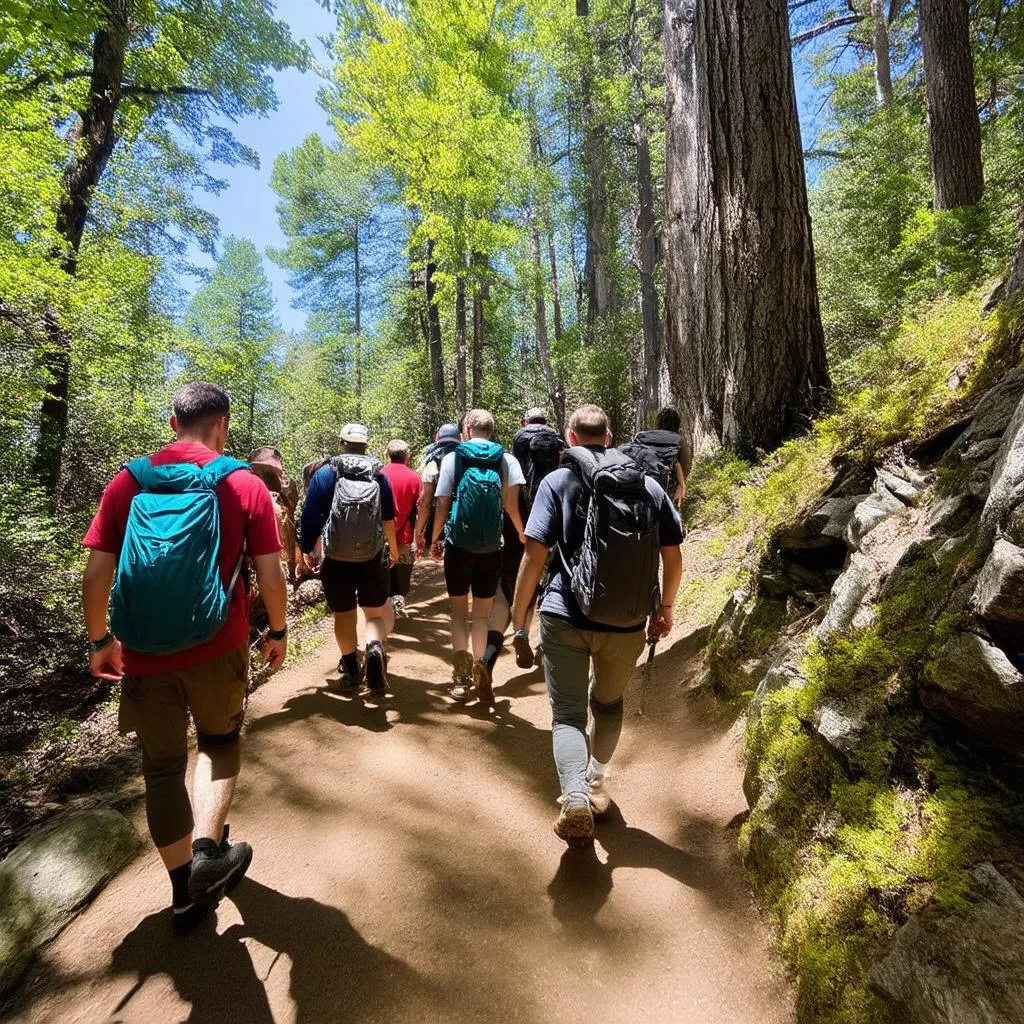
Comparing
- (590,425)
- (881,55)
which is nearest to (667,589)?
(590,425)

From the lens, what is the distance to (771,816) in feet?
7.91

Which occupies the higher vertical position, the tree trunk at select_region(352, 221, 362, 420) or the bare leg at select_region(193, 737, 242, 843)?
the tree trunk at select_region(352, 221, 362, 420)

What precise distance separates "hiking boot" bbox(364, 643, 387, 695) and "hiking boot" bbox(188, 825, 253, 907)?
194 cm

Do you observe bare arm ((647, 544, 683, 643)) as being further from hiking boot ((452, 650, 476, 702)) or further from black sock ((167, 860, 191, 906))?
black sock ((167, 860, 191, 906))

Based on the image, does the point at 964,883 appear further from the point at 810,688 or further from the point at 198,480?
the point at 198,480

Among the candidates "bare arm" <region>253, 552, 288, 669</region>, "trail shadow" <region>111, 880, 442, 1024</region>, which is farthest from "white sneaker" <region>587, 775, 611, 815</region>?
"bare arm" <region>253, 552, 288, 669</region>

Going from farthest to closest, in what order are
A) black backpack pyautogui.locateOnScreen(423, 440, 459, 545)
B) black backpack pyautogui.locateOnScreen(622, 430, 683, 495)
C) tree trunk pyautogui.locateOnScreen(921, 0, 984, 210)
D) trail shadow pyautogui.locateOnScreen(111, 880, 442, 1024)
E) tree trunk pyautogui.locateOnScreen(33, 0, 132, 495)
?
1. tree trunk pyautogui.locateOnScreen(33, 0, 132, 495)
2. tree trunk pyautogui.locateOnScreen(921, 0, 984, 210)
3. black backpack pyautogui.locateOnScreen(622, 430, 683, 495)
4. black backpack pyautogui.locateOnScreen(423, 440, 459, 545)
5. trail shadow pyautogui.locateOnScreen(111, 880, 442, 1024)

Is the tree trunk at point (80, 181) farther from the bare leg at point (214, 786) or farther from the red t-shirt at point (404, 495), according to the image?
the bare leg at point (214, 786)

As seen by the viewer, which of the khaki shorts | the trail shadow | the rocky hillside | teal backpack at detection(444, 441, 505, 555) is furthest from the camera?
teal backpack at detection(444, 441, 505, 555)

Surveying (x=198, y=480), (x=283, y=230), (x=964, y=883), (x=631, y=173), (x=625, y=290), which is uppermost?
(x=283, y=230)

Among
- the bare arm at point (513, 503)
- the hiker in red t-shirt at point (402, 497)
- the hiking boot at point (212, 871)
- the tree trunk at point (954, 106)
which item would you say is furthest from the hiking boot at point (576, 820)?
the tree trunk at point (954, 106)

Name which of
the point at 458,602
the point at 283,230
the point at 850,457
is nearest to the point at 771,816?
the point at 850,457

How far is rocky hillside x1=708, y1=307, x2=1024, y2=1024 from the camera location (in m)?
1.56

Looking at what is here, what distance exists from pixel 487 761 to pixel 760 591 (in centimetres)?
210
